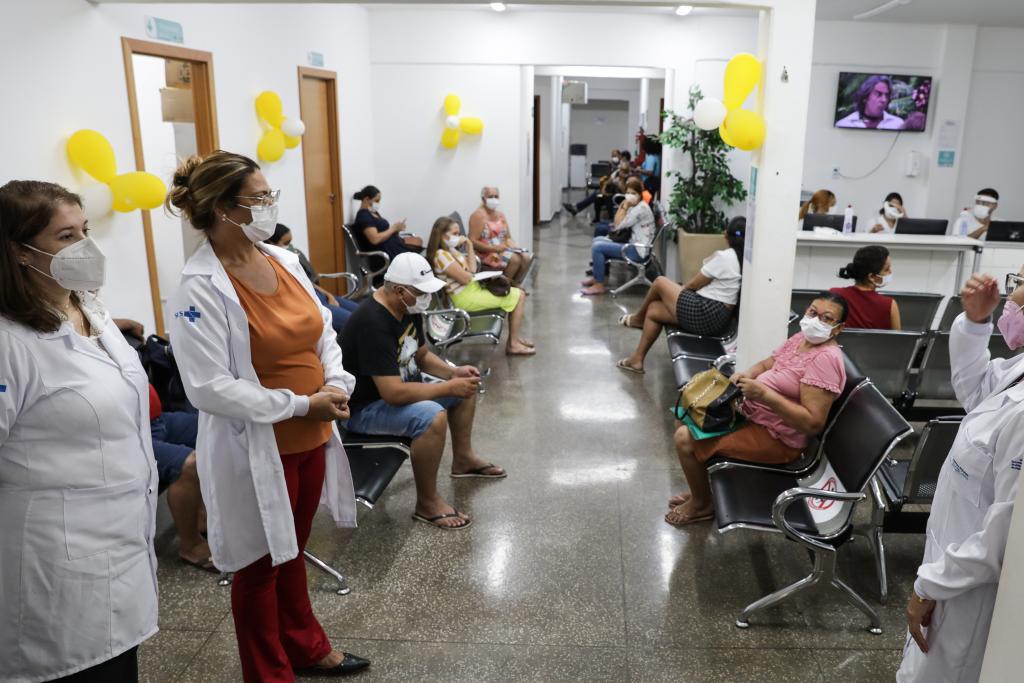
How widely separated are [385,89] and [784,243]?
19.4 ft

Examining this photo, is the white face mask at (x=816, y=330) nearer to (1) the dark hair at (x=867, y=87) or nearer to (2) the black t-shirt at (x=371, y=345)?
(2) the black t-shirt at (x=371, y=345)

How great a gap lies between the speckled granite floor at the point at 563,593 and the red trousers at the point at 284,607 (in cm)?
26

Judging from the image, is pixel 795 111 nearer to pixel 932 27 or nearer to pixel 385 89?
pixel 385 89

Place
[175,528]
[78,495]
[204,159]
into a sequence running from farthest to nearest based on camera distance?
[175,528], [204,159], [78,495]

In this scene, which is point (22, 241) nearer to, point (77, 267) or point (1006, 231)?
point (77, 267)

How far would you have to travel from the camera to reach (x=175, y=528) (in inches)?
139

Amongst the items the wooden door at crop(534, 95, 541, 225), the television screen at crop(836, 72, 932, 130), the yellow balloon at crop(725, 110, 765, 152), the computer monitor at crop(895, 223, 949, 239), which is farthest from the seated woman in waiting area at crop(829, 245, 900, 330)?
the wooden door at crop(534, 95, 541, 225)

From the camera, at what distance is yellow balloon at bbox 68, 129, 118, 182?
371 centimetres

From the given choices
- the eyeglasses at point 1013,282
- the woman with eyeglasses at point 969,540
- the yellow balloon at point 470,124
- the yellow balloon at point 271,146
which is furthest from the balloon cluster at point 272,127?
the woman with eyeglasses at point 969,540

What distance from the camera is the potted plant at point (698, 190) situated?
29.1ft

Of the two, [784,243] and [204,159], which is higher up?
[204,159]

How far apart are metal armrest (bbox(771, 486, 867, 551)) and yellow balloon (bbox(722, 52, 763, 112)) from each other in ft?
8.24

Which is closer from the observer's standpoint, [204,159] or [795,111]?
[204,159]

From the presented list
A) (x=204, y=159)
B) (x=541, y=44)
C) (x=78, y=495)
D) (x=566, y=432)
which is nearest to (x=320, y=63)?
(x=541, y=44)
